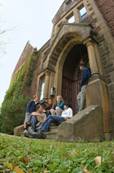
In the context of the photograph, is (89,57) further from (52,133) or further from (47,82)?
(52,133)

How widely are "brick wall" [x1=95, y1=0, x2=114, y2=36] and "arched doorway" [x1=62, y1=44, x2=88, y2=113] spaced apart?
1.93m

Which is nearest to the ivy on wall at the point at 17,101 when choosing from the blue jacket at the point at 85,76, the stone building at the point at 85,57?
the stone building at the point at 85,57

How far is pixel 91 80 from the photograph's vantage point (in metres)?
10.5

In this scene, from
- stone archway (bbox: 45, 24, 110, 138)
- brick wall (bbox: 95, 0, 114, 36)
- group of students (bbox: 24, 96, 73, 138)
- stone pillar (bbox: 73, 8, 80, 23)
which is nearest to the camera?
group of students (bbox: 24, 96, 73, 138)

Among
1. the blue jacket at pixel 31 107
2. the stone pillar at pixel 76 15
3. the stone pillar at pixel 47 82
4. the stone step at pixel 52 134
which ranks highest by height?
the stone pillar at pixel 76 15

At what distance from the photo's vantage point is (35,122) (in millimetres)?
9367

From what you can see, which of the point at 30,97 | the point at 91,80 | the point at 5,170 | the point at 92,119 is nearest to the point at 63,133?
the point at 92,119

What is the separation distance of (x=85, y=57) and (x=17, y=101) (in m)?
4.29

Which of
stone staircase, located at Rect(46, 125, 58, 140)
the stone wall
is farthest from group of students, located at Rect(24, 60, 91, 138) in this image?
the stone wall

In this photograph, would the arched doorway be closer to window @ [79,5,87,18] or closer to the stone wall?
window @ [79,5,87,18]

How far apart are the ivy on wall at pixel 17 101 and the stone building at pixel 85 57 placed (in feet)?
2.54

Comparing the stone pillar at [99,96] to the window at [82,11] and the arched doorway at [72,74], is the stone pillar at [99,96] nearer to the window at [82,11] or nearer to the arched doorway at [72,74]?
the arched doorway at [72,74]

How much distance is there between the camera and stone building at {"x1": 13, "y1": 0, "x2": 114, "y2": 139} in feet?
32.7

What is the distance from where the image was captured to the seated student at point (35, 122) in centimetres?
871
